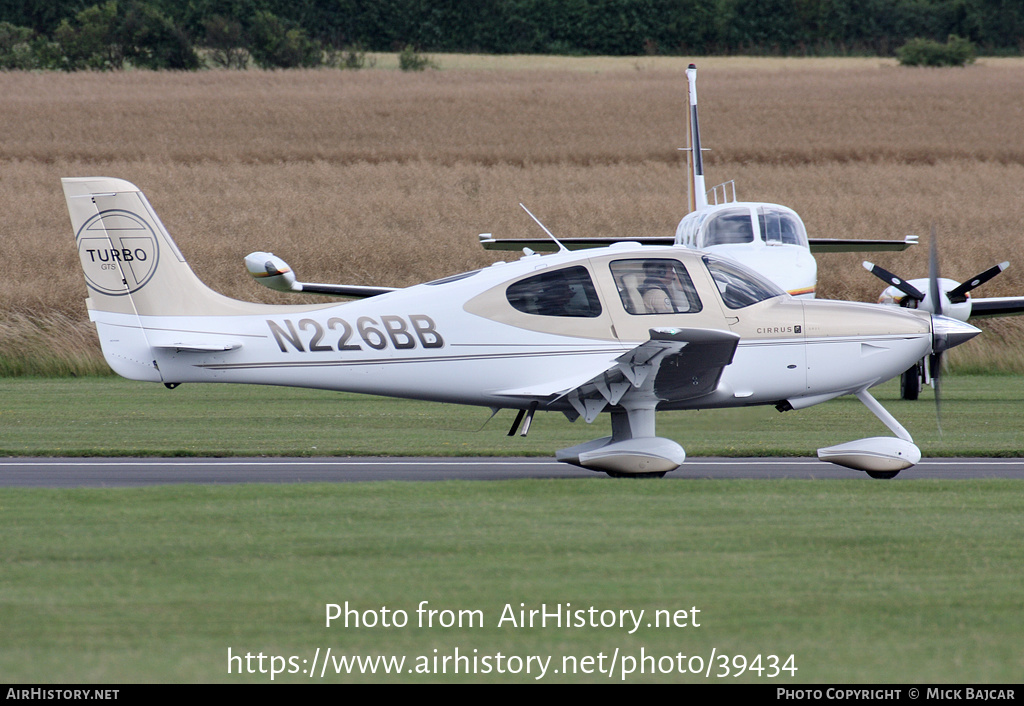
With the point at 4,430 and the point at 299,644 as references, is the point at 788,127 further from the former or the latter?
the point at 299,644

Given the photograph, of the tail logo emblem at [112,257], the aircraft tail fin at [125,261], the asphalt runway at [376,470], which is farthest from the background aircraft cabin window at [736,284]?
the tail logo emblem at [112,257]

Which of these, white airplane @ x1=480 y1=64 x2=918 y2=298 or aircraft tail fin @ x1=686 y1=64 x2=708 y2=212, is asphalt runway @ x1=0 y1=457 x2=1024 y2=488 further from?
aircraft tail fin @ x1=686 y1=64 x2=708 y2=212

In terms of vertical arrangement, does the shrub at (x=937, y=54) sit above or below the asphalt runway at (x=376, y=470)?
above

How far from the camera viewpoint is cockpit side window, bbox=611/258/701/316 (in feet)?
38.0

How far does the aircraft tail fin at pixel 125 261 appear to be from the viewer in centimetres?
1195

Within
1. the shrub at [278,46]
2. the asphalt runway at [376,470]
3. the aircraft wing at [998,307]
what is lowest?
the aircraft wing at [998,307]

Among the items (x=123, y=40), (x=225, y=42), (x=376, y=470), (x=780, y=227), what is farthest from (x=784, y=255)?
(x=123, y=40)

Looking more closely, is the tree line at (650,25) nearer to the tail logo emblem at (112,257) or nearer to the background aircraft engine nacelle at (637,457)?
the tail logo emblem at (112,257)

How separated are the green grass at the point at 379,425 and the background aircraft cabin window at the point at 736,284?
1.06 meters

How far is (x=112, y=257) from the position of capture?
1195 cm

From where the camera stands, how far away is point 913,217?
37.2 metres

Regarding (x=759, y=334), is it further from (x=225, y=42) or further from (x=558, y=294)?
(x=225, y=42)

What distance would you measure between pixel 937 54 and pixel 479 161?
39.8 metres

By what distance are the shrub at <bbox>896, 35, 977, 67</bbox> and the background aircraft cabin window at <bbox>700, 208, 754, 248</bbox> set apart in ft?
210
